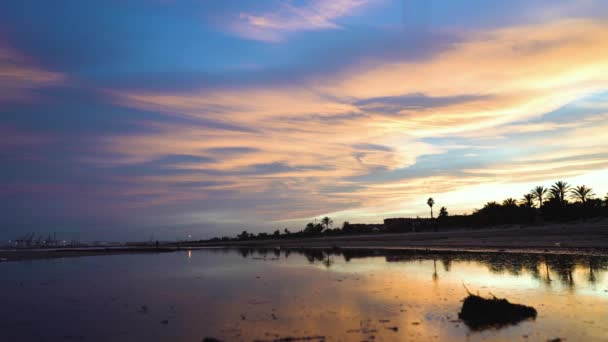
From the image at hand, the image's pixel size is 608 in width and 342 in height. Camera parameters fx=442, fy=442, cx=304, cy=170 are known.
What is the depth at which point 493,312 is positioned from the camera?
50.2 ft

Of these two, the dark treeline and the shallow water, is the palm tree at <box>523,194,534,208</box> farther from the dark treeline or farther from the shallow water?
the shallow water

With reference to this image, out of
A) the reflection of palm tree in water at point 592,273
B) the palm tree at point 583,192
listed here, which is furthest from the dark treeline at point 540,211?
the reflection of palm tree in water at point 592,273

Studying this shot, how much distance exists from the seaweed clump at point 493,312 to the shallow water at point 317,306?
1.70 feet

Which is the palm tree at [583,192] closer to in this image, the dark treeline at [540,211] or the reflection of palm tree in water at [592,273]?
the dark treeline at [540,211]

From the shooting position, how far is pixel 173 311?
19.5 m

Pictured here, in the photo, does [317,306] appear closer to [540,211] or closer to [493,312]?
[493,312]

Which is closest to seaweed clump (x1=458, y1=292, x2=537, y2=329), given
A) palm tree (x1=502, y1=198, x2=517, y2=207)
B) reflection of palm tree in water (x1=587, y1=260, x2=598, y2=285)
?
reflection of palm tree in water (x1=587, y1=260, x2=598, y2=285)

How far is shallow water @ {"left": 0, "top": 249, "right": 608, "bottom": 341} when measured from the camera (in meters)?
14.2

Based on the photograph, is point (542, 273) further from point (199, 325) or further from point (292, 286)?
point (199, 325)

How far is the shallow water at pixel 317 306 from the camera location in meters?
14.2

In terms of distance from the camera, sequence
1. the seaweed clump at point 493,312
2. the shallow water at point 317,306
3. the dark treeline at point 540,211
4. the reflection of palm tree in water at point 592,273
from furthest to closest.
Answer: the dark treeline at point 540,211 → the reflection of palm tree in water at point 592,273 → the seaweed clump at point 493,312 → the shallow water at point 317,306

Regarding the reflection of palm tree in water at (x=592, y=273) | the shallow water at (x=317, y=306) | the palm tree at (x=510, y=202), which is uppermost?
the palm tree at (x=510, y=202)

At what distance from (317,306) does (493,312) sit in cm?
731

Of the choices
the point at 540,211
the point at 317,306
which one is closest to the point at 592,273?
the point at 317,306
